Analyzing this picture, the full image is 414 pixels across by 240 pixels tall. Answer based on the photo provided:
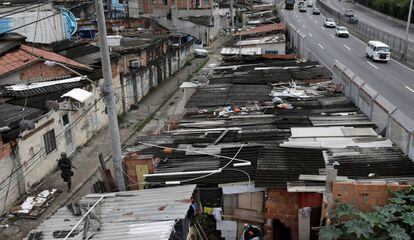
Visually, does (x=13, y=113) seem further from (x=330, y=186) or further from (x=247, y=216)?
(x=330, y=186)

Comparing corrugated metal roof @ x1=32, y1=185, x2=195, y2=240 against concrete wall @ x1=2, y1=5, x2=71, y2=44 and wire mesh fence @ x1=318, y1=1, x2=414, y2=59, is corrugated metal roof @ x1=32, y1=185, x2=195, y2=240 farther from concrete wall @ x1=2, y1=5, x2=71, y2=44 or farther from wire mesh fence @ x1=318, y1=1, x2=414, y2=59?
wire mesh fence @ x1=318, y1=1, x2=414, y2=59

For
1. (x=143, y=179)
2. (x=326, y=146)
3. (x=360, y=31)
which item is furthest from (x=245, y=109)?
(x=360, y=31)

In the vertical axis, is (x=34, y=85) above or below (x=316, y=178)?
above

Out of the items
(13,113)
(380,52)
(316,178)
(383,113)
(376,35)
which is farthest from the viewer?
(376,35)

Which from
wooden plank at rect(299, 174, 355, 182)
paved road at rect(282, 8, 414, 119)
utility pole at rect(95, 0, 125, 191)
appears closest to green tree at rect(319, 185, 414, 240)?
wooden plank at rect(299, 174, 355, 182)

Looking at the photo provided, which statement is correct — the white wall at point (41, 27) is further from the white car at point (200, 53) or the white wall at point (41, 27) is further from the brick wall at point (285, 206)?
the brick wall at point (285, 206)

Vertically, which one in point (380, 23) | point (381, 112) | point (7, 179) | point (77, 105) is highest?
point (381, 112)

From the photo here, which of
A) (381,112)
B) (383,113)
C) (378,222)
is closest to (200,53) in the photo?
(381,112)

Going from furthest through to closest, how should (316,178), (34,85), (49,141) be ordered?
(34,85), (49,141), (316,178)
